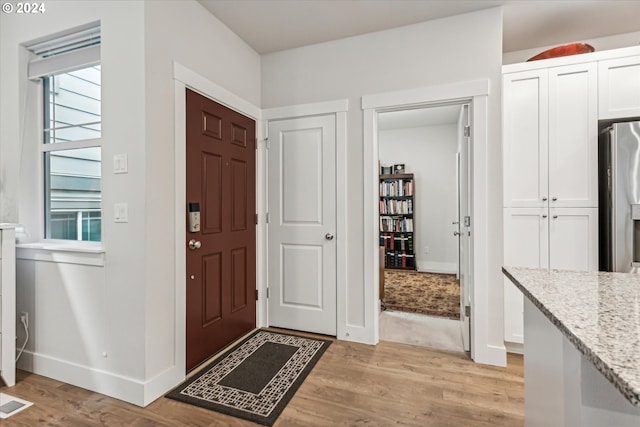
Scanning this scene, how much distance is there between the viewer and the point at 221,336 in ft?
8.16

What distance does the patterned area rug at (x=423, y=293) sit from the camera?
11.8 feet

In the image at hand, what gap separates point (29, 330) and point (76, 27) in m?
2.13

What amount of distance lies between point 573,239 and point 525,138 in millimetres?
833

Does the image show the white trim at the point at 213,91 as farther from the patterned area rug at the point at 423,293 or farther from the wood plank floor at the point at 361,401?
the patterned area rug at the point at 423,293

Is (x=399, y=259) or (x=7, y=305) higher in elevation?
(x=7, y=305)

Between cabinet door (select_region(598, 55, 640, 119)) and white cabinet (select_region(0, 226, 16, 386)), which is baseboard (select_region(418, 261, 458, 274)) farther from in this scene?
white cabinet (select_region(0, 226, 16, 386))

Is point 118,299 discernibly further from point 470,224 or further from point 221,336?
point 470,224

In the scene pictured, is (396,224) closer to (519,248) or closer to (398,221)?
(398,221)

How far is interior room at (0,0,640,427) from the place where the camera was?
189cm

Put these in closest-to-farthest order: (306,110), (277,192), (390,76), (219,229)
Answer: (219,229) → (390,76) → (306,110) → (277,192)

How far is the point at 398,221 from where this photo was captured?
5.80 metres

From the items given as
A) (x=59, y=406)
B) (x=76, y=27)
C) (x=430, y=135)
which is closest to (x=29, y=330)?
(x=59, y=406)

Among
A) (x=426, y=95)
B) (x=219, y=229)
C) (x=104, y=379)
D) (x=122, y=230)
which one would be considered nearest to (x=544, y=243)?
(x=426, y=95)

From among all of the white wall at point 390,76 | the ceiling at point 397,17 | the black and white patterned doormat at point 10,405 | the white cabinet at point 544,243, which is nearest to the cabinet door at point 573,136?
the white cabinet at point 544,243
